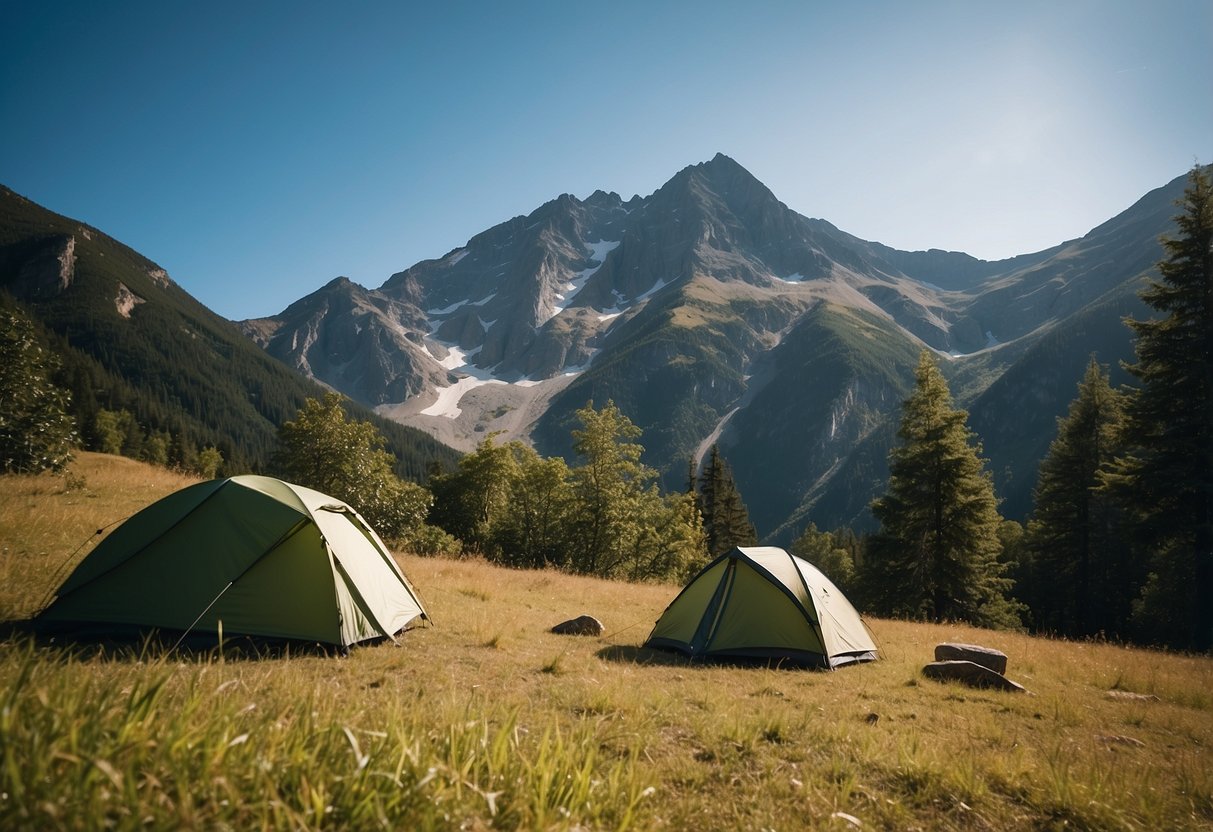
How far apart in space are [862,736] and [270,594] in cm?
778

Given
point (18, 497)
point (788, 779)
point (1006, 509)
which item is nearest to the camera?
point (788, 779)

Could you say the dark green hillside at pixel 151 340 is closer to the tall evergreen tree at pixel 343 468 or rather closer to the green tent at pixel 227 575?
the tall evergreen tree at pixel 343 468

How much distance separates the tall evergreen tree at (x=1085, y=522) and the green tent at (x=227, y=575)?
105ft

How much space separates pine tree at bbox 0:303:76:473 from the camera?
1560 centimetres

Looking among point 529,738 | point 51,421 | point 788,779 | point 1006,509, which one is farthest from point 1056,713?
point 1006,509

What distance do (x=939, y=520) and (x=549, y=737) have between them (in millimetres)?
25776

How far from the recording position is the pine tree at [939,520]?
23641 millimetres

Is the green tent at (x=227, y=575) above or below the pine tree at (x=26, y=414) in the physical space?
below

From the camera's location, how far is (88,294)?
163 metres

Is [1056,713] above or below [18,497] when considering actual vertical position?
below

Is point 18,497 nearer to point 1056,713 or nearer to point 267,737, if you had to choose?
point 267,737

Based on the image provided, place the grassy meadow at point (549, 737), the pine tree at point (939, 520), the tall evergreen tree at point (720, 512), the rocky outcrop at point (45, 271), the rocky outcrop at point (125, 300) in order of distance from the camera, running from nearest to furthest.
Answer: the grassy meadow at point (549, 737) < the pine tree at point (939, 520) < the tall evergreen tree at point (720, 512) < the rocky outcrop at point (45, 271) < the rocky outcrop at point (125, 300)

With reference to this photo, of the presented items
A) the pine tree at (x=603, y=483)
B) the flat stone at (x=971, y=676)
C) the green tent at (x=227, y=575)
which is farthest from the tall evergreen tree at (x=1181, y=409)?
the green tent at (x=227, y=575)

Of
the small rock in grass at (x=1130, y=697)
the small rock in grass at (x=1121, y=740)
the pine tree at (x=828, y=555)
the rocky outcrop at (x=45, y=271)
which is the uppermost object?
the rocky outcrop at (x=45, y=271)
